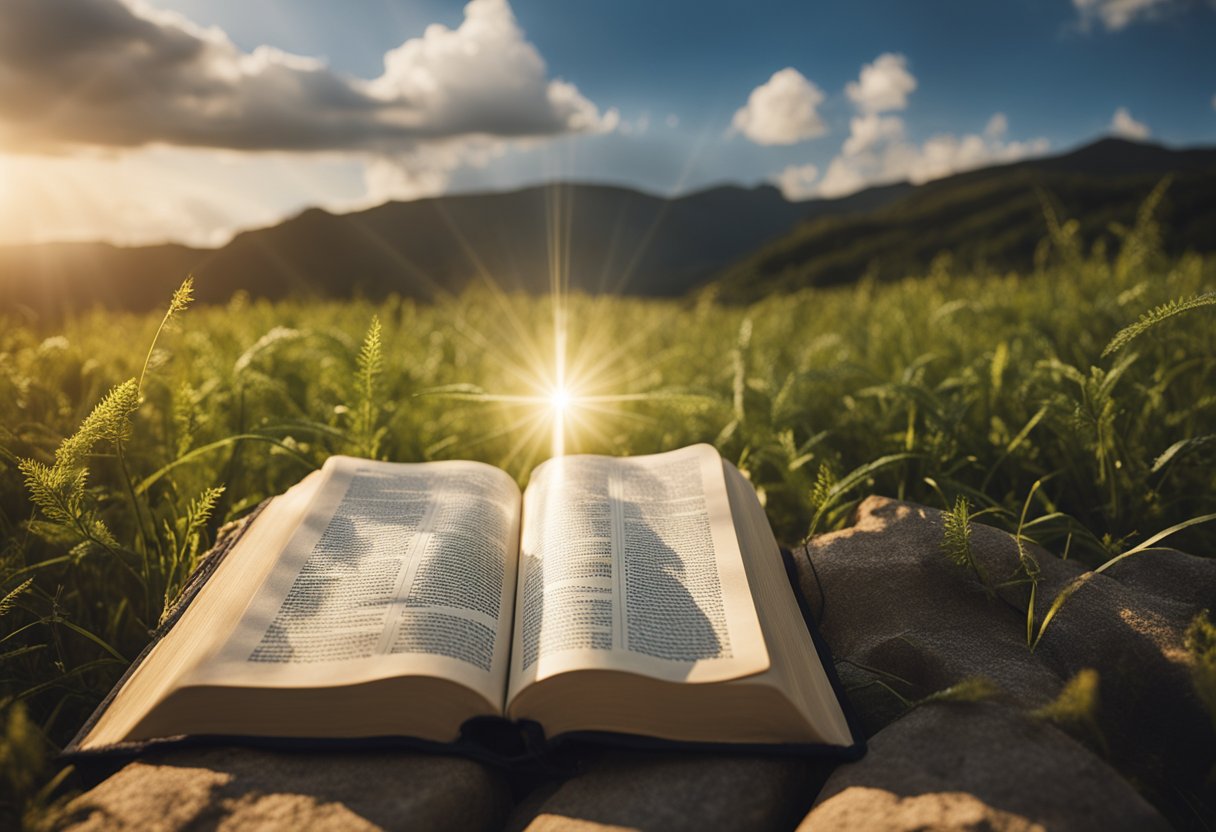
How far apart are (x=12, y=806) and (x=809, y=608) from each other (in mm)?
1184

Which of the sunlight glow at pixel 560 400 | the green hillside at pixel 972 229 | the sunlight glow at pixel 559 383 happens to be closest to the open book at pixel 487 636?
the sunlight glow at pixel 559 383

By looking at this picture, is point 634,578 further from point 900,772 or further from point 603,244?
point 603,244

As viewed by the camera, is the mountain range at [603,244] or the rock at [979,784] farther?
the mountain range at [603,244]

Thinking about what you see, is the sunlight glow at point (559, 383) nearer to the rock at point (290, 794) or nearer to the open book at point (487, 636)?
the open book at point (487, 636)

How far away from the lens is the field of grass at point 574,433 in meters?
1.32

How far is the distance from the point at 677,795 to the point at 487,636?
34cm

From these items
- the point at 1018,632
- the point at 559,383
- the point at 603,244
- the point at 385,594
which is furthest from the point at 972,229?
the point at 603,244

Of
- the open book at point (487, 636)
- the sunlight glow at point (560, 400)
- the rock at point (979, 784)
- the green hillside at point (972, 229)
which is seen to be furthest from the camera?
the green hillside at point (972, 229)

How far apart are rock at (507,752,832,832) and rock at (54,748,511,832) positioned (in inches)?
4.3

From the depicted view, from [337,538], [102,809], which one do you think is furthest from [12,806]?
[337,538]

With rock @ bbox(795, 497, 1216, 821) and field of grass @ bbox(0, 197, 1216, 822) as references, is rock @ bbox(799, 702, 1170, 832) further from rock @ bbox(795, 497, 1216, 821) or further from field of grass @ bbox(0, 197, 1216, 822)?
field of grass @ bbox(0, 197, 1216, 822)

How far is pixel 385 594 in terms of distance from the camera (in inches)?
43.3

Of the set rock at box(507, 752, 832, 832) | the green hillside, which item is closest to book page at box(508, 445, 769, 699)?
rock at box(507, 752, 832, 832)

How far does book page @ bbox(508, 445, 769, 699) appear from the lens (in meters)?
0.96
